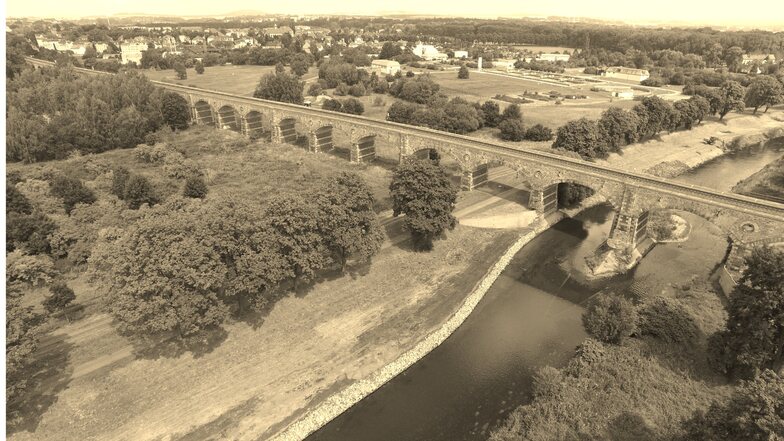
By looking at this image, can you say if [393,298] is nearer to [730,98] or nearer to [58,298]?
[58,298]

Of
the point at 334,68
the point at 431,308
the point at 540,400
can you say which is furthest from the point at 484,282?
the point at 334,68

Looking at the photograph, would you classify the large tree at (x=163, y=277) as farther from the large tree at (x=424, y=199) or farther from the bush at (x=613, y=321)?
the bush at (x=613, y=321)

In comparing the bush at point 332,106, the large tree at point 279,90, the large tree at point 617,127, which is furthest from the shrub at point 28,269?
the large tree at point 617,127

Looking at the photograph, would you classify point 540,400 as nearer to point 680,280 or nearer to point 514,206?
point 680,280

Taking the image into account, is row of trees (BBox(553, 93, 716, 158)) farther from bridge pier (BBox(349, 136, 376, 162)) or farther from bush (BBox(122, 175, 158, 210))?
bush (BBox(122, 175, 158, 210))

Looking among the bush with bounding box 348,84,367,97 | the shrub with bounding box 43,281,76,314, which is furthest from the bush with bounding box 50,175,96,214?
the bush with bounding box 348,84,367,97

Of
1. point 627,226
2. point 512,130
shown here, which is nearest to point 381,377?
point 627,226
